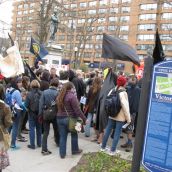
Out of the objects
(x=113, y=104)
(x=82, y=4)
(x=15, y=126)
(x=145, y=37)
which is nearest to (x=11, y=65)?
(x=15, y=126)

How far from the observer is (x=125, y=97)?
7.67m

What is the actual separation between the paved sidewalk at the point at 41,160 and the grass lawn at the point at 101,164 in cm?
32

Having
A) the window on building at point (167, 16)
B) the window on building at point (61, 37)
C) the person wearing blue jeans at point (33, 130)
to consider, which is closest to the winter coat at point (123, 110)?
the person wearing blue jeans at point (33, 130)

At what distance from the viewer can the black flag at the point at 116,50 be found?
6360 mm

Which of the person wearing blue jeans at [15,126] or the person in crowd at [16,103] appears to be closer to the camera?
the person in crowd at [16,103]

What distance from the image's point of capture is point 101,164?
21.4ft

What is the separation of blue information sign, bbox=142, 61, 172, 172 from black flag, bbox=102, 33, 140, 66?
2.47m

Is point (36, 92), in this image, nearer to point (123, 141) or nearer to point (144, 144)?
point (123, 141)

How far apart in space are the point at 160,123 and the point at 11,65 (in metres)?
5.75

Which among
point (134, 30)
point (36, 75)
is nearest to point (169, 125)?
point (36, 75)

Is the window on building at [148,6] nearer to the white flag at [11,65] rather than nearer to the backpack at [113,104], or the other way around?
the white flag at [11,65]

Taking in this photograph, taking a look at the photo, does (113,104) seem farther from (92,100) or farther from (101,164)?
(92,100)

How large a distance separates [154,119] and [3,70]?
Result: 18.2 ft

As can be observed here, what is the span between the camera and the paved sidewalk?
280 inches
